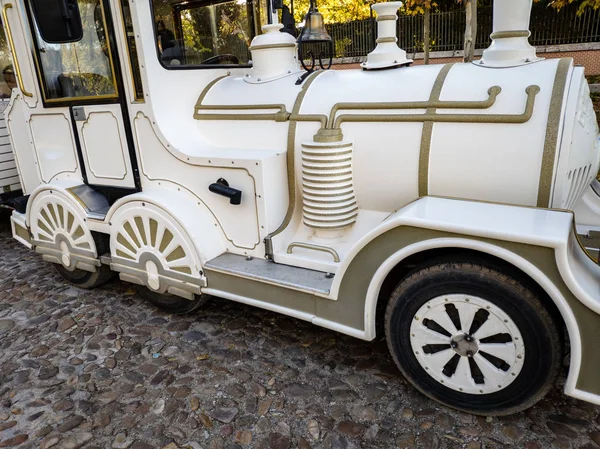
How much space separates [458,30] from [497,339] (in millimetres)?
15825

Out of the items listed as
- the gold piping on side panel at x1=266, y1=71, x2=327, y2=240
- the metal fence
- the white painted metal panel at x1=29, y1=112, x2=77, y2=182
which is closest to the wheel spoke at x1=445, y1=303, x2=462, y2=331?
the gold piping on side panel at x1=266, y1=71, x2=327, y2=240

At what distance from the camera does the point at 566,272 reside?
1881mm

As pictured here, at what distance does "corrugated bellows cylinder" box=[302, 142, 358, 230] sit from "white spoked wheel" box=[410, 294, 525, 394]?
786mm

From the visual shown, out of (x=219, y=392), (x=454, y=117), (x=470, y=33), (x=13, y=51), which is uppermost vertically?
(x=470, y=33)

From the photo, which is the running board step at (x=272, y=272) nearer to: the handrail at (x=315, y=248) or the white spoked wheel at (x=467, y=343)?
the handrail at (x=315, y=248)

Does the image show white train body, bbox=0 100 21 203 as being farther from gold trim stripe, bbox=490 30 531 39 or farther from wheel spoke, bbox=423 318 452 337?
gold trim stripe, bbox=490 30 531 39

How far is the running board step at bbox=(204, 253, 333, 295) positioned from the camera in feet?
8.70

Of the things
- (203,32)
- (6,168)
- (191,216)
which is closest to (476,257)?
(191,216)

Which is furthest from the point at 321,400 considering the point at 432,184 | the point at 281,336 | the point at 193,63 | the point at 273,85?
the point at 193,63

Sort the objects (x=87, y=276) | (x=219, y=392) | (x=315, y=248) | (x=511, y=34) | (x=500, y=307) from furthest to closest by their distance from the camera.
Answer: (x=87, y=276) < (x=315, y=248) < (x=219, y=392) < (x=511, y=34) < (x=500, y=307)

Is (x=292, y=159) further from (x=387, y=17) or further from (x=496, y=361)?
(x=496, y=361)

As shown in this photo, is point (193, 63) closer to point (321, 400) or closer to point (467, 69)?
point (467, 69)

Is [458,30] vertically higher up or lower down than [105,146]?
higher up

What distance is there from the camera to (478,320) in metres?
2.18
